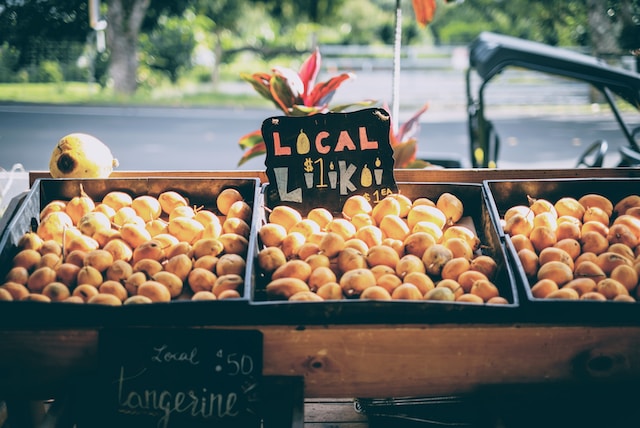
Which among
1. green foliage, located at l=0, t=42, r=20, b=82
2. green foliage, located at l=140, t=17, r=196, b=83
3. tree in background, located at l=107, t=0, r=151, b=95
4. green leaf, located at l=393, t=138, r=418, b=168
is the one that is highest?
green foliage, located at l=140, t=17, r=196, b=83

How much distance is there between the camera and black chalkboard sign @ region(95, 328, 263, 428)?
1.48 meters

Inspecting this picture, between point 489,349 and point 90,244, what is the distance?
3.78 feet

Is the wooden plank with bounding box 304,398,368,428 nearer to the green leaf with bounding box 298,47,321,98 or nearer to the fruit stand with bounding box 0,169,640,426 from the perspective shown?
the fruit stand with bounding box 0,169,640,426

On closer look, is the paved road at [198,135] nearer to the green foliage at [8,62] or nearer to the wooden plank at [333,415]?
the green foliage at [8,62]

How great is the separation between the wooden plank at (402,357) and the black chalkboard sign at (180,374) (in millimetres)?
55

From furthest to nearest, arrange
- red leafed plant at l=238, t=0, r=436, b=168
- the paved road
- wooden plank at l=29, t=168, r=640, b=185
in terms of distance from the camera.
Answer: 1. the paved road
2. red leafed plant at l=238, t=0, r=436, b=168
3. wooden plank at l=29, t=168, r=640, b=185

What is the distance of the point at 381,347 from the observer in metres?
1.50

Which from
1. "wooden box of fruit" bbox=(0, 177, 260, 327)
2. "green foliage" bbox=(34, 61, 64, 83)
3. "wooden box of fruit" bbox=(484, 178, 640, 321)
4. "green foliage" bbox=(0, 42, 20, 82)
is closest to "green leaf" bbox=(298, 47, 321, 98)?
"wooden box of fruit" bbox=(0, 177, 260, 327)

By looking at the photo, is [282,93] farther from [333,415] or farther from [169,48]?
[169,48]

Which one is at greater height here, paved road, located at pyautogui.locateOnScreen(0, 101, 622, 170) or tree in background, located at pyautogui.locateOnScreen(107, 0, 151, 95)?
tree in background, located at pyautogui.locateOnScreen(107, 0, 151, 95)

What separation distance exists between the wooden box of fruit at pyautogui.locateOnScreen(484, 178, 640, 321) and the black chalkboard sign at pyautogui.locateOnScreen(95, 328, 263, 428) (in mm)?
699

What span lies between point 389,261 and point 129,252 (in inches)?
29.5

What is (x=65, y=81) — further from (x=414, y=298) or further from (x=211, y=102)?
(x=414, y=298)

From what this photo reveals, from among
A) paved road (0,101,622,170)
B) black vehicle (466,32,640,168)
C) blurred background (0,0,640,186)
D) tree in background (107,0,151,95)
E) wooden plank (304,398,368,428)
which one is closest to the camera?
wooden plank (304,398,368,428)
